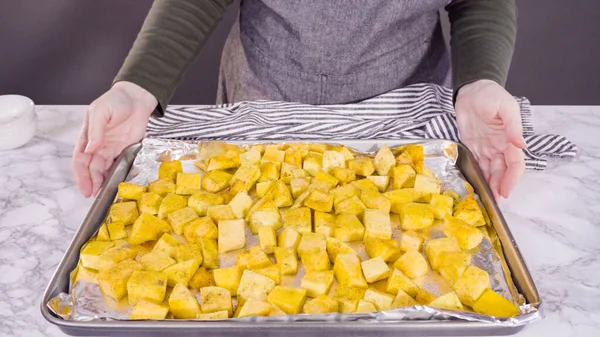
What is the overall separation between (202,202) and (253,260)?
0.73 ft

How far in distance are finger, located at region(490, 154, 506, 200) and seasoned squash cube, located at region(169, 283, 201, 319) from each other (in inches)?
27.0

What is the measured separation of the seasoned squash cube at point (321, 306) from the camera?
0.99 meters

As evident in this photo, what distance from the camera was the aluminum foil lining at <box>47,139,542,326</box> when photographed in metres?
0.96

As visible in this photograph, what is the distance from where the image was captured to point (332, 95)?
1713 millimetres

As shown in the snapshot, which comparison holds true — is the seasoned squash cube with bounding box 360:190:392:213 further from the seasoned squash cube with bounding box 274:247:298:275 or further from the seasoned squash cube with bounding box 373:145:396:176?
the seasoned squash cube with bounding box 274:247:298:275

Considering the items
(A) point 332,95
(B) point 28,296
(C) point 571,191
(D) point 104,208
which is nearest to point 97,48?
(A) point 332,95

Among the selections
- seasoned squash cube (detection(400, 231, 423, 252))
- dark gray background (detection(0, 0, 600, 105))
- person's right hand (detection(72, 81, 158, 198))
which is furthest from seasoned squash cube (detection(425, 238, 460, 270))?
dark gray background (detection(0, 0, 600, 105))

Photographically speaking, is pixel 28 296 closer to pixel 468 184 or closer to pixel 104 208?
pixel 104 208

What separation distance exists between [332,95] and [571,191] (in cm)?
65

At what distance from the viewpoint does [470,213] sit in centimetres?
121

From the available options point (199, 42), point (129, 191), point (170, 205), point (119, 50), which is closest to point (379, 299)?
point (170, 205)

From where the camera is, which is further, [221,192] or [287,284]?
[221,192]

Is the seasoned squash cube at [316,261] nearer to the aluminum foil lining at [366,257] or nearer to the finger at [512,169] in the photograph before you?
the aluminum foil lining at [366,257]

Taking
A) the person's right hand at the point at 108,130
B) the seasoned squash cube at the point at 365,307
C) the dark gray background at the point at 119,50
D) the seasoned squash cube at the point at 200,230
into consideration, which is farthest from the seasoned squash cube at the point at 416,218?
the dark gray background at the point at 119,50
